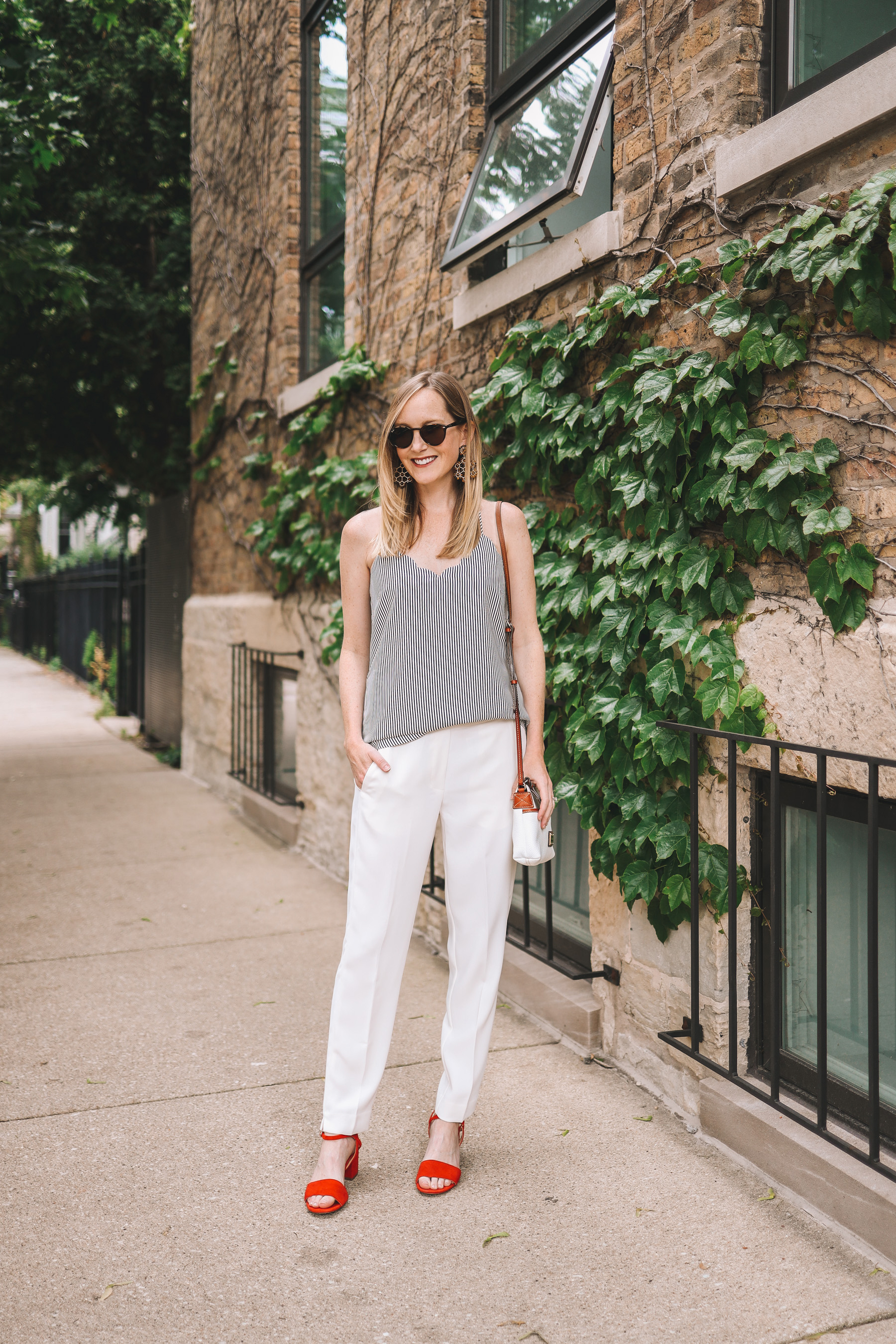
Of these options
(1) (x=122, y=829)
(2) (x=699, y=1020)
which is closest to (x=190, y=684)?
(1) (x=122, y=829)

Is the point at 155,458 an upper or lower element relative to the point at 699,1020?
upper

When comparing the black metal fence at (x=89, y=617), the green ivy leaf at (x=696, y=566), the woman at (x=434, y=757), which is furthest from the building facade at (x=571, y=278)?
the black metal fence at (x=89, y=617)

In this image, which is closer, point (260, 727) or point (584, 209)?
point (584, 209)

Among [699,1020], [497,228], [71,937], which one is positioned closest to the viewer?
[699,1020]

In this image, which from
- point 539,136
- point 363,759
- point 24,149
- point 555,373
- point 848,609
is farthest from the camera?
point 24,149

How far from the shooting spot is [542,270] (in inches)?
142

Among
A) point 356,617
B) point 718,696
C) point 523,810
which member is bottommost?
point 523,810

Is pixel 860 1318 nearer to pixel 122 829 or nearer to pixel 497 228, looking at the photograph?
pixel 497 228

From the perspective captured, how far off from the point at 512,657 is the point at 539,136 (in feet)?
8.01

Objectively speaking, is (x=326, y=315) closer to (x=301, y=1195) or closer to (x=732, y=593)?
(x=732, y=593)

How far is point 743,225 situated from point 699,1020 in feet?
7.05

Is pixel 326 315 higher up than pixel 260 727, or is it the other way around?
pixel 326 315

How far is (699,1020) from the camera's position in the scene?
2.94m

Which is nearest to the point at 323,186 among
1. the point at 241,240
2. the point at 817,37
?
the point at 241,240
